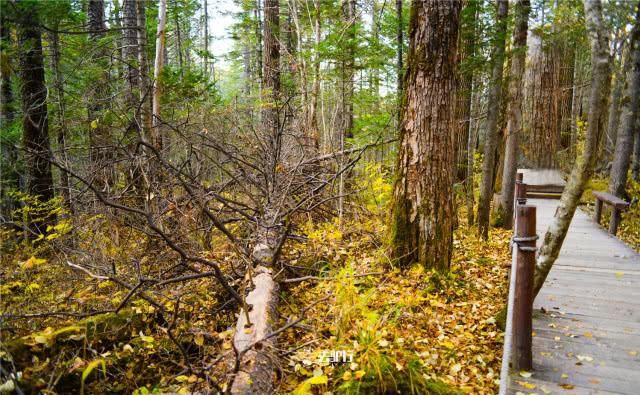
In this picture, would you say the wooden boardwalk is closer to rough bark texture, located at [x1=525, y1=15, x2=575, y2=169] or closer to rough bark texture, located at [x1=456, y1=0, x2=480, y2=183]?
rough bark texture, located at [x1=456, y1=0, x2=480, y2=183]

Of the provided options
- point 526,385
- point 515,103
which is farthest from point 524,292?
point 515,103

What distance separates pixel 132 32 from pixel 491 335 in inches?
388

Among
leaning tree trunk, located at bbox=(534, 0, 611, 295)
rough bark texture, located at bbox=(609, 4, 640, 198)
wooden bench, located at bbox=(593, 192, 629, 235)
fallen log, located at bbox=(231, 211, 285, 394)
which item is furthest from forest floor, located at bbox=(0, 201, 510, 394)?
rough bark texture, located at bbox=(609, 4, 640, 198)

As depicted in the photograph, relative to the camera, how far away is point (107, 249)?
655 cm

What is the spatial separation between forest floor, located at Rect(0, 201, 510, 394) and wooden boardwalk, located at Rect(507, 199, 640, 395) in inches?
22.0

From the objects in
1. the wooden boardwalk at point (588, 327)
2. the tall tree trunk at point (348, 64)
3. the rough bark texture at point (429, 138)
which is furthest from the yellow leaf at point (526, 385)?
the tall tree trunk at point (348, 64)

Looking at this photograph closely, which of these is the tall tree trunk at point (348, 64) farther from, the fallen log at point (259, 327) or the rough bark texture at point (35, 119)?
the rough bark texture at point (35, 119)

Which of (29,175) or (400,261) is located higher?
(29,175)

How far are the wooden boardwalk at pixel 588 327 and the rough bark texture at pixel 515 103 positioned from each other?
251 cm

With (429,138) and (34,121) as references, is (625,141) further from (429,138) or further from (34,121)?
(34,121)

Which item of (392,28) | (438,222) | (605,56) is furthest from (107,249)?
(392,28)

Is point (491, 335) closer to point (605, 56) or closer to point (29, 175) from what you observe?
point (605, 56)

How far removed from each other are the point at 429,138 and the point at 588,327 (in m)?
3.03

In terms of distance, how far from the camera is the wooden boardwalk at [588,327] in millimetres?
3230
